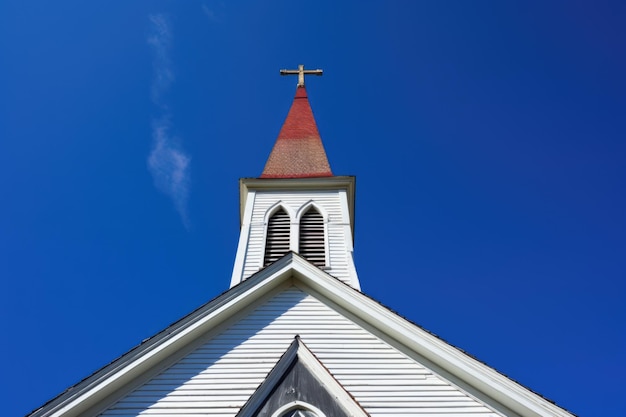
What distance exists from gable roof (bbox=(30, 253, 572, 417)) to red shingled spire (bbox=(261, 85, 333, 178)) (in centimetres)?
659

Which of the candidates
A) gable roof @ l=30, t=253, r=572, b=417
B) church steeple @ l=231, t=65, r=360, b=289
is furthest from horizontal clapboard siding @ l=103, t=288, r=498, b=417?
church steeple @ l=231, t=65, r=360, b=289

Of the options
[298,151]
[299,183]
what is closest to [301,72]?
[298,151]

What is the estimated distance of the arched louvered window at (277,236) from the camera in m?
11.8

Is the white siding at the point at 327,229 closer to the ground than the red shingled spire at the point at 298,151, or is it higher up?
closer to the ground

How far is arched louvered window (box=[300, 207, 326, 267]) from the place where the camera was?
1160 cm

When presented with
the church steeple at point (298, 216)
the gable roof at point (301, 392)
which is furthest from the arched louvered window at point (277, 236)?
the gable roof at point (301, 392)

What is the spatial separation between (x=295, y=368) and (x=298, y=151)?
11242mm

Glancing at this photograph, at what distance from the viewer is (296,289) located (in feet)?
27.0

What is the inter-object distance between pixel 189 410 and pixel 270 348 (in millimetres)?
1402

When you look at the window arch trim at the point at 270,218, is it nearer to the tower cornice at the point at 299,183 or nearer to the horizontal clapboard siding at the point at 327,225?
the horizontal clapboard siding at the point at 327,225

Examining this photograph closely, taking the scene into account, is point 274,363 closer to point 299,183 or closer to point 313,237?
point 313,237

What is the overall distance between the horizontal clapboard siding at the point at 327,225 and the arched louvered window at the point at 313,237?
215 mm

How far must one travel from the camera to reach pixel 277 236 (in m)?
12.4

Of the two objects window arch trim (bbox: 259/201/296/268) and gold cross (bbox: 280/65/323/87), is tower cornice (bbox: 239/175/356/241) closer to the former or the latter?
window arch trim (bbox: 259/201/296/268)
